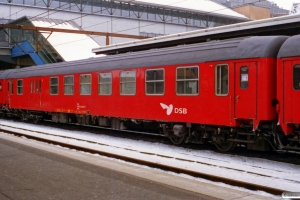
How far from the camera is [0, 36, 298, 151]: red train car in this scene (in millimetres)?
10328

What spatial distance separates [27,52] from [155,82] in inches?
1020

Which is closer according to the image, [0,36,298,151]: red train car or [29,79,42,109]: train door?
[0,36,298,151]: red train car

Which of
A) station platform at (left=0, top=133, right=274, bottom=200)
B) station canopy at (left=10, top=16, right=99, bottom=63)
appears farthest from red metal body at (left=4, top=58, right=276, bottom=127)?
station canopy at (left=10, top=16, right=99, bottom=63)

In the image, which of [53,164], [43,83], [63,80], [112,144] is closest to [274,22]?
[112,144]

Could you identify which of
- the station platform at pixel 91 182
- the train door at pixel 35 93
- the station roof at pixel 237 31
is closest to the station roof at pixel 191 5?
the train door at pixel 35 93

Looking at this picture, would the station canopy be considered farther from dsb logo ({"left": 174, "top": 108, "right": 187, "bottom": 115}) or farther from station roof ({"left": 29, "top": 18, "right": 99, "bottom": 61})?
dsb logo ({"left": 174, "top": 108, "right": 187, "bottom": 115})

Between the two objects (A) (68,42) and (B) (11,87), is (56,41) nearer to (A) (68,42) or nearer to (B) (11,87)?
(A) (68,42)

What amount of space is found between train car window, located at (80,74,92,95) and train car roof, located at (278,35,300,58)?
939 centimetres

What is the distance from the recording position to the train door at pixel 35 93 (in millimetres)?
21547

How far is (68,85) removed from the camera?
62.0ft

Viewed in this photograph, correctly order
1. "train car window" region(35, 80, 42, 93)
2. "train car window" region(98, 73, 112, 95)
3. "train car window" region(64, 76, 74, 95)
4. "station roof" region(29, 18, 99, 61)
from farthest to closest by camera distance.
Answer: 1. "station roof" region(29, 18, 99, 61)
2. "train car window" region(35, 80, 42, 93)
3. "train car window" region(64, 76, 74, 95)
4. "train car window" region(98, 73, 112, 95)

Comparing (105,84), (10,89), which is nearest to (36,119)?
(10,89)

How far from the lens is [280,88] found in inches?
389

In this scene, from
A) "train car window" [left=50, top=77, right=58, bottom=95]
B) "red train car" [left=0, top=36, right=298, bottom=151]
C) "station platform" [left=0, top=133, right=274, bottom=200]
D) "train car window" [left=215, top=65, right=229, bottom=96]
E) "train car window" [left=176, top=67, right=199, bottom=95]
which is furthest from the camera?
"train car window" [left=50, top=77, right=58, bottom=95]
